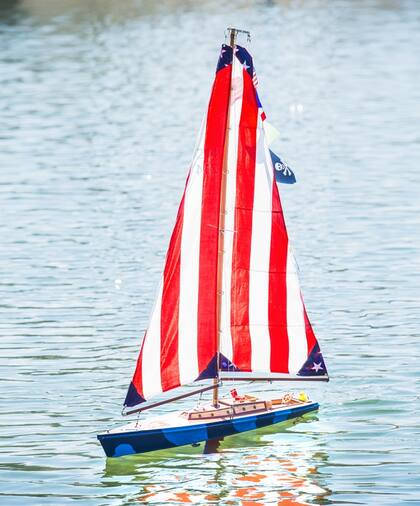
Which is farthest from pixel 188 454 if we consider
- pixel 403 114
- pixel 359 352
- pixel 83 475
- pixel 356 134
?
pixel 403 114

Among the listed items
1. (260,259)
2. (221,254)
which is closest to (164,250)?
(260,259)

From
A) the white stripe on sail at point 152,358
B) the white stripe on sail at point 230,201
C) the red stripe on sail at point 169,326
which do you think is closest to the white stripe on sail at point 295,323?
the white stripe on sail at point 230,201

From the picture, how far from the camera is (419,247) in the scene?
61.6 m

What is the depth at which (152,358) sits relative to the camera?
3788 cm

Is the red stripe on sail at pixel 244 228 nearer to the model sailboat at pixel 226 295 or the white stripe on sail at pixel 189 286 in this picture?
the model sailboat at pixel 226 295

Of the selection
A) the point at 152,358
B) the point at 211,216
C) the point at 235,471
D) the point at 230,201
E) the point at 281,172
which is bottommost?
the point at 235,471

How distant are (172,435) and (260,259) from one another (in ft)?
15.6

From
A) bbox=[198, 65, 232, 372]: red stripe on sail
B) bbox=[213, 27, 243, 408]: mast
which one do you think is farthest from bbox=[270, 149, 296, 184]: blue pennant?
bbox=[198, 65, 232, 372]: red stripe on sail

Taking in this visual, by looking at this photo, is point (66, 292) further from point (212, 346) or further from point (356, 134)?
point (356, 134)

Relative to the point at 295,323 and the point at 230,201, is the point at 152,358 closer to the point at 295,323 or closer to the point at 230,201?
the point at 295,323

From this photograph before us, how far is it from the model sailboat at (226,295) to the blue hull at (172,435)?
23 millimetres

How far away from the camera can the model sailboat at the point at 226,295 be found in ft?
122

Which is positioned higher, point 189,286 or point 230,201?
point 230,201

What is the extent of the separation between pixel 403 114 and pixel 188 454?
6223cm
